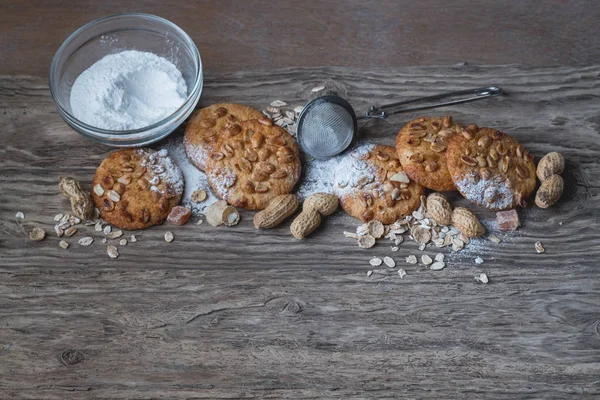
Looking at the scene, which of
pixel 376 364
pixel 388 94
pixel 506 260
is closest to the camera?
pixel 376 364

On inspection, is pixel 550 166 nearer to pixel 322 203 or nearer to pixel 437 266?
pixel 437 266

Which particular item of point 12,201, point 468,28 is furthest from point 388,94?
point 12,201

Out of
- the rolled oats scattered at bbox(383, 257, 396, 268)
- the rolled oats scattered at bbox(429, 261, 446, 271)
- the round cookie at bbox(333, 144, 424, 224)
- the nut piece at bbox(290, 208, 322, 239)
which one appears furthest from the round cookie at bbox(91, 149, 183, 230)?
the rolled oats scattered at bbox(429, 261, 446, 271)

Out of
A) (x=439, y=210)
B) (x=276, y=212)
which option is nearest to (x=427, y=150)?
(x=439, y=210)

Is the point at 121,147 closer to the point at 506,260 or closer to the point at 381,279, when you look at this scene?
the point at 381,279

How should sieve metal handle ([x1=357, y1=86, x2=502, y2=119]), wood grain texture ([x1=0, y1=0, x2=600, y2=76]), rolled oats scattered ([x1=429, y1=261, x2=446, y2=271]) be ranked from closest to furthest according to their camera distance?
rolled oats scattered ([x1=429, y1=261, x2=446, y2=271])
sieve metal handle ([x1=357, y1=86, x2=502, y2=119])
wood grain texture ([x1=0, y1=0, x2=600, y2=76])

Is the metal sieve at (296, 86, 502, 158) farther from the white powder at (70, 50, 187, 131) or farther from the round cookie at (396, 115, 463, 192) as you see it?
the white powder at (70, 50, 187, 131)
